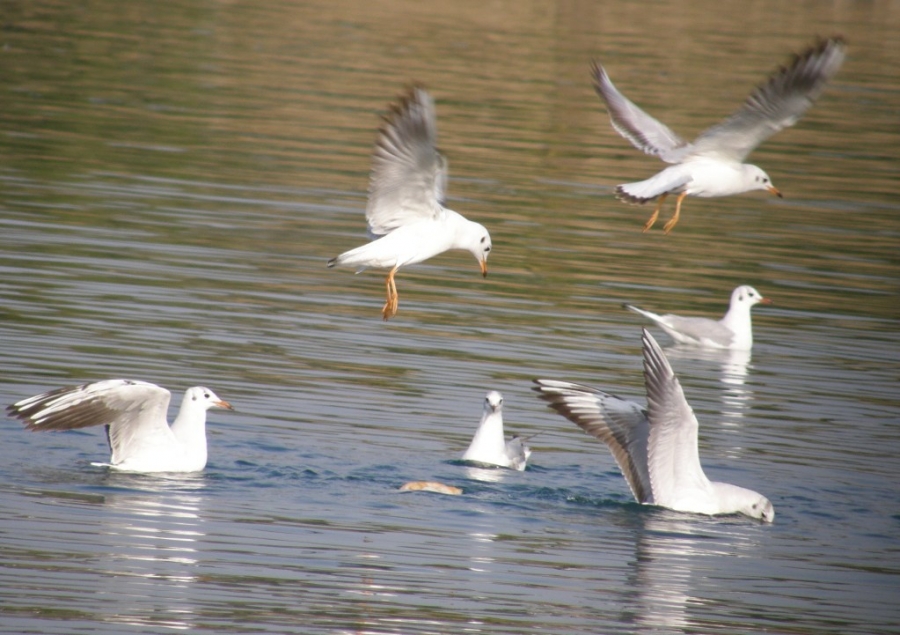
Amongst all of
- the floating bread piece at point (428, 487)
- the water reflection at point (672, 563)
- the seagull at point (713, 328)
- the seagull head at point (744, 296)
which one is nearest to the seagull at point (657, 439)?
the water reflection at point (672, 563)

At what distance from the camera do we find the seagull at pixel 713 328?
17125 mm

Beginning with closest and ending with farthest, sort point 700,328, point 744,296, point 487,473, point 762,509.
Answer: point 762,509
point 487,473
point 700,328
point 744,296

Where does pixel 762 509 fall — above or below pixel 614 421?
below

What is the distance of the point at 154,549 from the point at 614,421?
146 inches

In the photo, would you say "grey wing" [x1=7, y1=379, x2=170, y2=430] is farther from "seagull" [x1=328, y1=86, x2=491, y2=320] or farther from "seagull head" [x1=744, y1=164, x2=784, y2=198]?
"seagull head" [x1=744, y1=164, x2=784, y2=198]

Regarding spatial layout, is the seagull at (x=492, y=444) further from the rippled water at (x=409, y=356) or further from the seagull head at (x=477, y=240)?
the seagull head at (x=477, y=240)

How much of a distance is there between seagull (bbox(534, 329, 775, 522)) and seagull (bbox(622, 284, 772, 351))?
210 inches

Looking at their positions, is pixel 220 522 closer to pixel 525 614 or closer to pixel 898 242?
pixel 525 614

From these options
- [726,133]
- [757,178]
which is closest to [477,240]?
[726,133]

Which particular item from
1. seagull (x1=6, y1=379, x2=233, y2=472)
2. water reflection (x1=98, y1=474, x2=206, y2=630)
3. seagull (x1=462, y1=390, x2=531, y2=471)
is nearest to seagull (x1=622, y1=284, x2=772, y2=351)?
A: seagull (x1=462, y1=390, x2=531, y2=471)

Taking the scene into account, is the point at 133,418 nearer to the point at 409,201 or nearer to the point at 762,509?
the point at 409,201

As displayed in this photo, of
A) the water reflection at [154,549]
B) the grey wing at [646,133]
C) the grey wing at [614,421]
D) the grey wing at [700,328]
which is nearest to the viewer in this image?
the water reflection at [154,549]

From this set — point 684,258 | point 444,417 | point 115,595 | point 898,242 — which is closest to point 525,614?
point 115,595

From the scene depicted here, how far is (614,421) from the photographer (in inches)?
461
